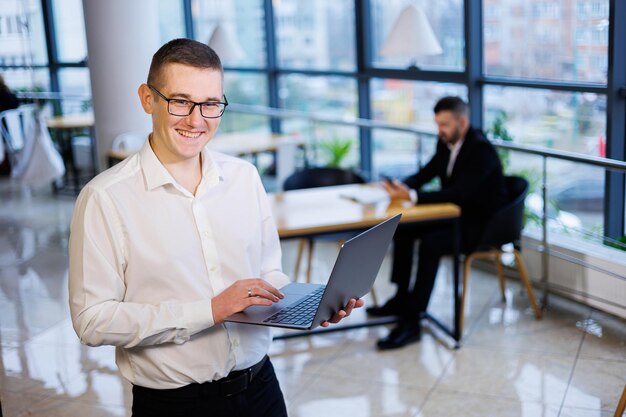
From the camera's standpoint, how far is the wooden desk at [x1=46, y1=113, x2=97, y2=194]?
821 centimetres

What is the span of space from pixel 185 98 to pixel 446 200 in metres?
2.70

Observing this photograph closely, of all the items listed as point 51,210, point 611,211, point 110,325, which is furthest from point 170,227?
point 51,210

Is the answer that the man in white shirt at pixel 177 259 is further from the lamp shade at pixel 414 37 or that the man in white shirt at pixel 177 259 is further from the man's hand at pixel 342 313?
the lamp shade at pixel 414 37

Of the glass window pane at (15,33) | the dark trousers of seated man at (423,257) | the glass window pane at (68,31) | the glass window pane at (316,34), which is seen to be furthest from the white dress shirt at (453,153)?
the glass window pane at (68,31)

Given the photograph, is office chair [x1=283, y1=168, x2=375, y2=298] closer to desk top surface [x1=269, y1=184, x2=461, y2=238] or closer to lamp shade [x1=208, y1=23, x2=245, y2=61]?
desk top surface [x1=269, y1=184, x2=461, y2=238]

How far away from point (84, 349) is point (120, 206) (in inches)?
107

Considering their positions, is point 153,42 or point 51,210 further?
point 51,210

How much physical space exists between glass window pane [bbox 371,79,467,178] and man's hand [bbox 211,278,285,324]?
411 centimetres

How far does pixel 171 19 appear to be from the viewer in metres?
8.79

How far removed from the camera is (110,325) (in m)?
1.75

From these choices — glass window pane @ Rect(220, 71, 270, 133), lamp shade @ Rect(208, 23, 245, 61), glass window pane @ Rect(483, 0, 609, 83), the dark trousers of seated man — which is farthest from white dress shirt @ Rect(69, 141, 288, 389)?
glass window pane @ Rect(220, 71, 270, 133)

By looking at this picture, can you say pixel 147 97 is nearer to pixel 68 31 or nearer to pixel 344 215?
pixel 344 215

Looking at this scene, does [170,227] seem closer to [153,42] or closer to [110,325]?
[110,325]

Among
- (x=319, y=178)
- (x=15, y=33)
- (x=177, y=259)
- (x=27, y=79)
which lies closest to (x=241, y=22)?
(x=15, y=33)
